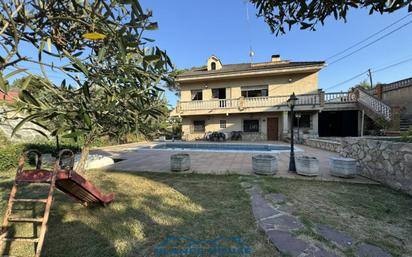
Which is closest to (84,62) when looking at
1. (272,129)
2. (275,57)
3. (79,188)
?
(79,188)

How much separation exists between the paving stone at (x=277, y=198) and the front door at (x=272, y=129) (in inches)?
565

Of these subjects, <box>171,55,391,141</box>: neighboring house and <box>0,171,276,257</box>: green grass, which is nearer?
<box>0,171,276,257</box>: green grass

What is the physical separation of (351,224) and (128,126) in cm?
391

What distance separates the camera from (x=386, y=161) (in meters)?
5.36

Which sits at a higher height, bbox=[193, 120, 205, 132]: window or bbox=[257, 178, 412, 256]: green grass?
bbox=[193, 120, 205, 132]: window

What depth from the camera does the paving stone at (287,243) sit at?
257cm

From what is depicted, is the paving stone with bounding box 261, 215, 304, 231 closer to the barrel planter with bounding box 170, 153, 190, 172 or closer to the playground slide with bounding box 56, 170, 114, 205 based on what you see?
the playground slide with bounding box 56, 170, 114, 205

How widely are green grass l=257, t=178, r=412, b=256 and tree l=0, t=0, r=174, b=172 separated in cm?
321

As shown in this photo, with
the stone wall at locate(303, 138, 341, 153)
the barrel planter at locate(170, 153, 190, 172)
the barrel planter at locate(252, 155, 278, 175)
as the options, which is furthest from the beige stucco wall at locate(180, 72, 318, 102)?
the barrel planter at locate(170, 153, 190, 172)

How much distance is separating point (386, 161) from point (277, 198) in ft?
11.5

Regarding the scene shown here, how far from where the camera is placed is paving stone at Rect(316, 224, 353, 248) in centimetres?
278

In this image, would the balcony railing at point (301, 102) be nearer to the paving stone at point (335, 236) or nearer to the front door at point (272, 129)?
the front door at point (272, 129)

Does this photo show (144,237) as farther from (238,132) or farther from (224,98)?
(224,98)

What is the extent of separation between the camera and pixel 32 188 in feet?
17.3
